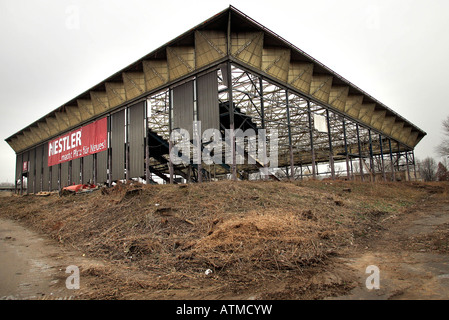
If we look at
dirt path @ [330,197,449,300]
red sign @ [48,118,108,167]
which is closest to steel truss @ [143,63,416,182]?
red sign @ [48,118,108,167]

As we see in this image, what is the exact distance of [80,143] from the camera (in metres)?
27.3

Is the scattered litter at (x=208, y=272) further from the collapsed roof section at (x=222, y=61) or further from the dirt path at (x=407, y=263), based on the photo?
the collapsed roof section at (x=222, y=61)

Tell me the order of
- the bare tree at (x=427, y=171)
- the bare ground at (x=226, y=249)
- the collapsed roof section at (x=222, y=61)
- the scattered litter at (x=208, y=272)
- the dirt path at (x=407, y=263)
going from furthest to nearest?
the bare tree at (x=427, y=171), the collapsed roof section at (x=222, y=61), the scattered litter at (x=208, y=272), the bare ground at (x=226, y=249), the dirt path at (x=407, y=263)

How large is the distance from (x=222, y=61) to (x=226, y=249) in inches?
528

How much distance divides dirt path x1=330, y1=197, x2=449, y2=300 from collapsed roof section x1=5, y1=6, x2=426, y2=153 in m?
13.2

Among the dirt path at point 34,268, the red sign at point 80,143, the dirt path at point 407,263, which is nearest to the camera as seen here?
the dirt path at point 407,263

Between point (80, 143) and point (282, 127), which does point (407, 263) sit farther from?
point (80, 143)

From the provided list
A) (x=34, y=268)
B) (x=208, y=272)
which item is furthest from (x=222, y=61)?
(x=34, y=268)

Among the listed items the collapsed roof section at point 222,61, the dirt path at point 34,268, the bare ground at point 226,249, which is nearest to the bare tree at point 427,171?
the collapsed roof section at point 222,61

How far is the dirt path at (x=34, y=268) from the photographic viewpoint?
3.99 metres

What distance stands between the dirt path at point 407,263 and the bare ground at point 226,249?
0.02 metres

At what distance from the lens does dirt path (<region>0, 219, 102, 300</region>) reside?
13.1ft

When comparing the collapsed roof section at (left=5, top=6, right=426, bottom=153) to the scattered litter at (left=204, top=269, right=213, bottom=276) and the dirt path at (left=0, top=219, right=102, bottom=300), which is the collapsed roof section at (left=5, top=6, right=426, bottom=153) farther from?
the scattered litter at (left=204, top=269, right=213, bottom=276)

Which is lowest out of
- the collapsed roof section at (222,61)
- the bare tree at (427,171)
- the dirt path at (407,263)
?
the dirt path at (407,263)
